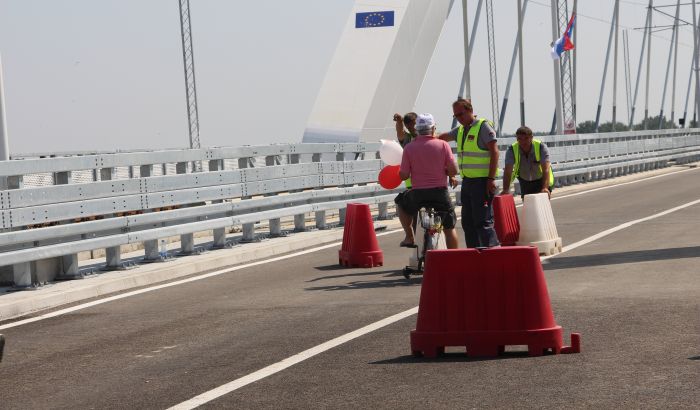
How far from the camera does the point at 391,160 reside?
15.6 metres

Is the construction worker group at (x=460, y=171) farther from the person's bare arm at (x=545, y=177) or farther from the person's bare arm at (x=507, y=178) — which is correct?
the person's bare arm at (x=545, y=177)

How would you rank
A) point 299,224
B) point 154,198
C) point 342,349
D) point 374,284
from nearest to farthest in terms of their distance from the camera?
point 342,349 < point 374,284 < point 154,198 < point 299,224

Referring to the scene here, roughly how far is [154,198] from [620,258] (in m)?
5.21

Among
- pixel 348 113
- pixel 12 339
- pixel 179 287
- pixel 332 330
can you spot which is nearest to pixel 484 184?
pixel 179 287

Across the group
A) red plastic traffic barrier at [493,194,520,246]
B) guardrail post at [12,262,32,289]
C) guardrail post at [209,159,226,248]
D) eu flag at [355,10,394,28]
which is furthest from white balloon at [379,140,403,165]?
eu flag at [355,10,394,28]

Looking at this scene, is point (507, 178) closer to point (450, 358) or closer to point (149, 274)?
point (149, 274)

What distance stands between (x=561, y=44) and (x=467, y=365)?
127ft

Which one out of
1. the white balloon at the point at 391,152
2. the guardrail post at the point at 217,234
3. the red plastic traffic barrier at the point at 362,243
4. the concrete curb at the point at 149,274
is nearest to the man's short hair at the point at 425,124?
the white balloon at the point at 391,152

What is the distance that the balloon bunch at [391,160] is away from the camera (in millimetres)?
15547

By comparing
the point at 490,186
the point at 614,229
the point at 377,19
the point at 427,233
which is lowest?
the point at 614,229

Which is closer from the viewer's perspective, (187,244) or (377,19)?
(187,244)

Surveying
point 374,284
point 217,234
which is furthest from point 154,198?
point 374,284

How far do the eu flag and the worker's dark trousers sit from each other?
51.6 metres

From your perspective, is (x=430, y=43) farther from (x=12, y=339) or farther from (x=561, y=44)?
(x=12, y=339)
